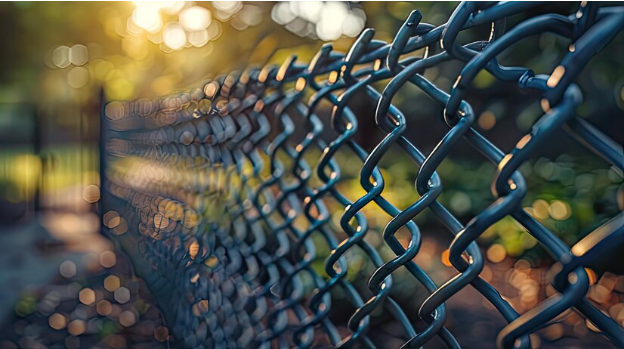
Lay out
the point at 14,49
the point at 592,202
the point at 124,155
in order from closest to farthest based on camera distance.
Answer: the point at 592,202 → the point at 124,155 → the point at 14,49

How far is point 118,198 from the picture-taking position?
5020 mm

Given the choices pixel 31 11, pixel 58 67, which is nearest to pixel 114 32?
pixel 31 11

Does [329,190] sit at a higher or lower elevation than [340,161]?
higher

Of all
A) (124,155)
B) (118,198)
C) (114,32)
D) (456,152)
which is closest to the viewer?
(456,152)

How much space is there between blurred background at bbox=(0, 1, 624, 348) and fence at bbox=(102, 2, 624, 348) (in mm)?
638

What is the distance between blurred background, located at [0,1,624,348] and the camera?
10.6 feet

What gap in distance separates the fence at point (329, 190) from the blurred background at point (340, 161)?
64 centimetres

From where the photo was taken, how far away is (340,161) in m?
3.82

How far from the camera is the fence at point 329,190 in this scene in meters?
0.57

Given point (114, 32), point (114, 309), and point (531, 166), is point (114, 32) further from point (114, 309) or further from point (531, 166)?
point (531, 166)

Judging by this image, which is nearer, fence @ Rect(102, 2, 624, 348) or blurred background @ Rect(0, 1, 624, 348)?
fence @ Rect(102, 2, 624, 348)

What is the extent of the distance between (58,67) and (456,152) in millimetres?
7352

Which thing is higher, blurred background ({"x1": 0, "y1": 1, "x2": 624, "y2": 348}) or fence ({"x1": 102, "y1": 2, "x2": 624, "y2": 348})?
fence ({"x1": 102, "y1": 2, "x2": 624, "y2": 348})

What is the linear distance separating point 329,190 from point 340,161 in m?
2.64
